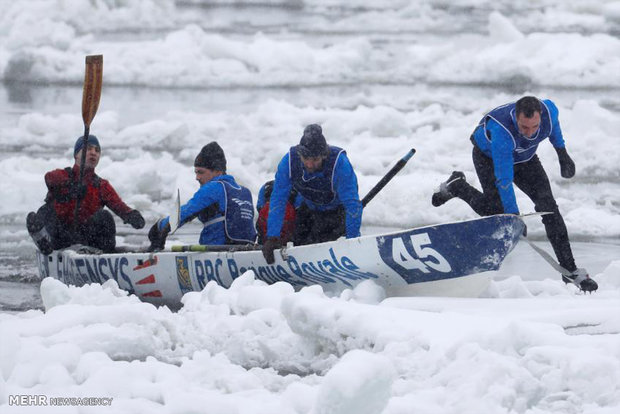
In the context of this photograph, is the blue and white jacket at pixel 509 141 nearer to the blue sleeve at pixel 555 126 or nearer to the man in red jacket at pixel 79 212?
the blue sleeve at pixel 555 126

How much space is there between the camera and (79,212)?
29.1 feet

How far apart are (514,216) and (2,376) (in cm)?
329

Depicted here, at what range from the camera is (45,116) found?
17516mm

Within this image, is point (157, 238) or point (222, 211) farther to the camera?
point (157, 238)

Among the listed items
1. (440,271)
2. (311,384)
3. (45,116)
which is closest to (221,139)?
(45,116)

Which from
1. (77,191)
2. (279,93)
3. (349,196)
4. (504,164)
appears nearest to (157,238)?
(77,191)

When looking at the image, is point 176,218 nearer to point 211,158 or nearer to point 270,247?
point 211,158

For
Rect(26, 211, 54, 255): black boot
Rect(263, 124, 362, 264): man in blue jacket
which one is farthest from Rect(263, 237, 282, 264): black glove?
Rect(26, 211, 54, 255): black boot

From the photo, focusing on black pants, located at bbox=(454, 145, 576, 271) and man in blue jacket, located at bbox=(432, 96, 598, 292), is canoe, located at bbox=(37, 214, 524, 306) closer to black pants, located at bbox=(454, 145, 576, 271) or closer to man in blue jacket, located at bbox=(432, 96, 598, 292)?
man in blue jacket, located at bbox=(432, 96, 598, 292)

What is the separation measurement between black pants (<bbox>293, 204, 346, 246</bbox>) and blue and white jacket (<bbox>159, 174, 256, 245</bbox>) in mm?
373

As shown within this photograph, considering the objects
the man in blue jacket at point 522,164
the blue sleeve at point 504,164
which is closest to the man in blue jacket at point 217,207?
the man in blue jacket at point 522,164

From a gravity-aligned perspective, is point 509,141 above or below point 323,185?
above

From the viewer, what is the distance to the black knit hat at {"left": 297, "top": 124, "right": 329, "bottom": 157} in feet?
23.5

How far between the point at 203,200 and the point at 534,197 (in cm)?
241
